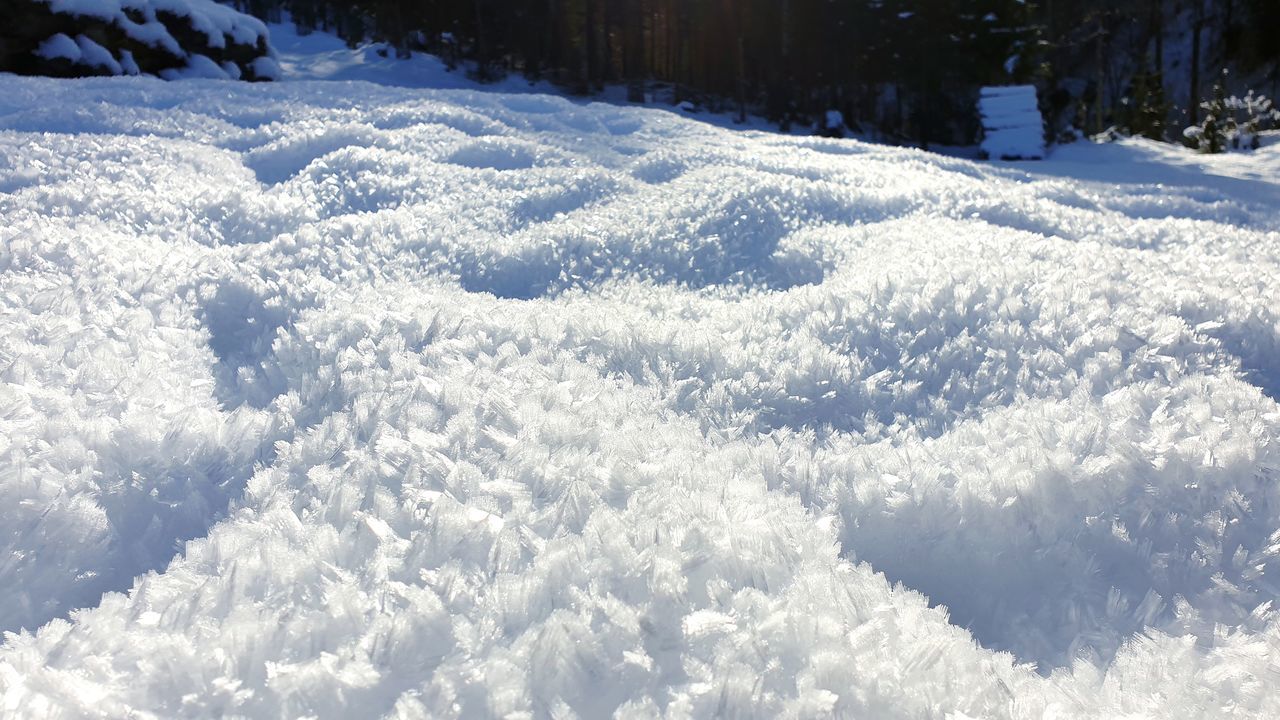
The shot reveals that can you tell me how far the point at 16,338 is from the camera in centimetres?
116

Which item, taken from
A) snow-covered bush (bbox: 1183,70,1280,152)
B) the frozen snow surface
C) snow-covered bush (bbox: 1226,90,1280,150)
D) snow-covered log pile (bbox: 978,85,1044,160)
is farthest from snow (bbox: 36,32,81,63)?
snow-covered bush (bbox: 1226,90,1280,150)

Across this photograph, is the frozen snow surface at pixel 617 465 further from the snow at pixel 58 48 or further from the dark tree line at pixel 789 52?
the dark tree line at pixel 789 52

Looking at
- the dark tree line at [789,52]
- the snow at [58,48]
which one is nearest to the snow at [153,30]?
the snow at [58,48]

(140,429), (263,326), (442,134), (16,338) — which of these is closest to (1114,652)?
(140,429)

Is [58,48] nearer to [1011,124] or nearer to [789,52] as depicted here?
[1011,124]

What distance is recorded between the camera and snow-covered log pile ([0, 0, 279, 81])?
7840 mm

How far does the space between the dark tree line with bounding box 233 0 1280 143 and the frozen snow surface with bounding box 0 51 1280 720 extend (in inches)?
596

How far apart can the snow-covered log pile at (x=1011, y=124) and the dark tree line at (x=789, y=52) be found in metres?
1.43

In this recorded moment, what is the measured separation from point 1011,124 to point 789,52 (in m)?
8.13

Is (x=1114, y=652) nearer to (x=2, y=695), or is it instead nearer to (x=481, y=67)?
(x=2, y=695)

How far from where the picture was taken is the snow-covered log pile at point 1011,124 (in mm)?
11758

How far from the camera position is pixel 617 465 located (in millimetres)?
982

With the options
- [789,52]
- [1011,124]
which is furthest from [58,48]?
[789,52]

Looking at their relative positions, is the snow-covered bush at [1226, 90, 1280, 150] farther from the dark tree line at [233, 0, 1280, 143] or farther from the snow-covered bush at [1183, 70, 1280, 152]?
the dark tree line at [233, 0, 1280, 143]
